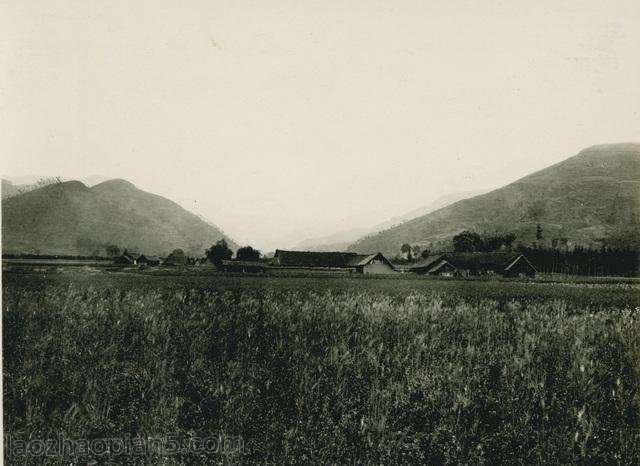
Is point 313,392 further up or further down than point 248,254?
further down

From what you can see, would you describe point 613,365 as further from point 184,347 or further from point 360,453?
point 184,347

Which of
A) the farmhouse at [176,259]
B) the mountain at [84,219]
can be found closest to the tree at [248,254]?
the mountain at [84,219]

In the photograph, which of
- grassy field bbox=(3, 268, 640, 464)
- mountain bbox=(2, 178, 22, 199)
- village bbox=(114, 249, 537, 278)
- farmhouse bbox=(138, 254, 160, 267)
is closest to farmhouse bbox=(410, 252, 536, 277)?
village bbox=(114, 249, 537, 278)

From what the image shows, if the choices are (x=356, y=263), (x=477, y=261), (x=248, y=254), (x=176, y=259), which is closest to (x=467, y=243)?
(x=477, y=261)

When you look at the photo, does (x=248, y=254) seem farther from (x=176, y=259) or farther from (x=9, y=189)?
(x=9, y=189)

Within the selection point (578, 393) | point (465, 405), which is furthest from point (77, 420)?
point (578, 393)

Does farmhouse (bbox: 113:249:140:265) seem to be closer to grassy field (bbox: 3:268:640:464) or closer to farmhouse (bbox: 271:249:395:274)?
farmhouse (bbox: 271:249:395:274)
